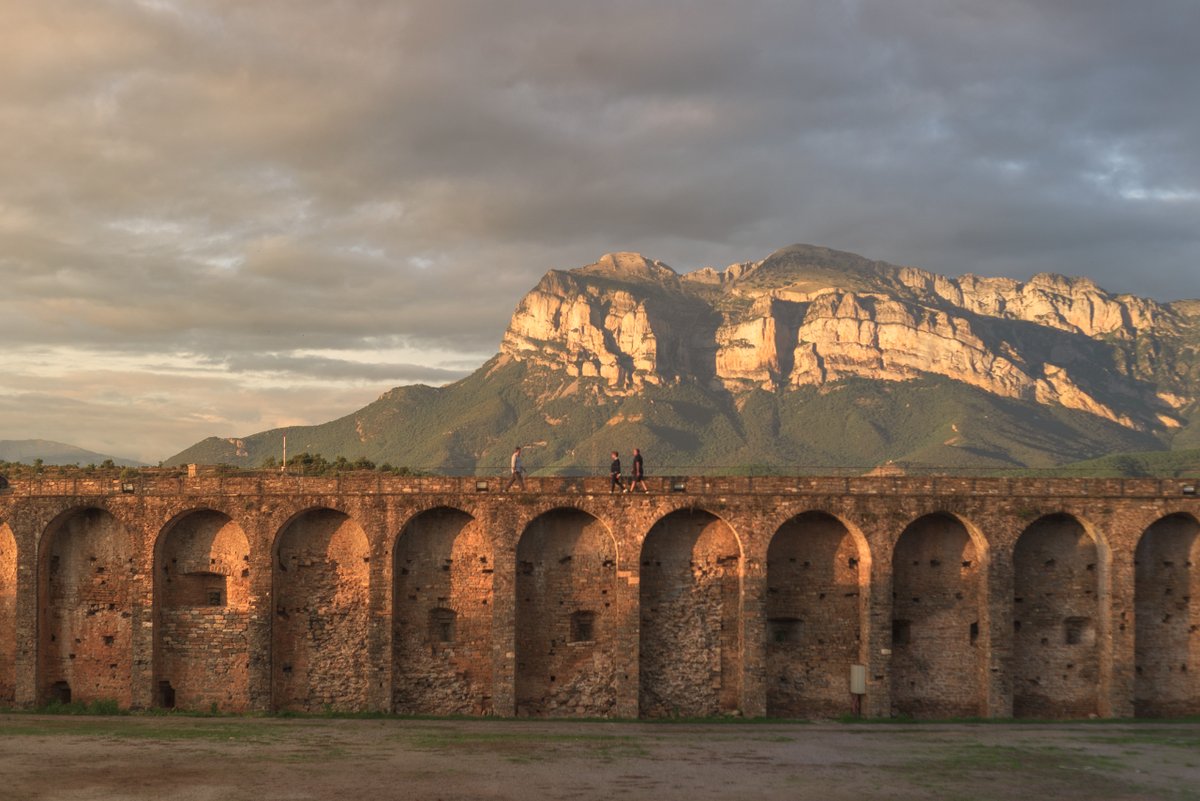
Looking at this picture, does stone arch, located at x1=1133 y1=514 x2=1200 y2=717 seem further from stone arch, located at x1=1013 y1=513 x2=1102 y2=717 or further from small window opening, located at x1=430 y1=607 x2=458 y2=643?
small window opening, located at x1=430 y1=607 x2=458 y2=643

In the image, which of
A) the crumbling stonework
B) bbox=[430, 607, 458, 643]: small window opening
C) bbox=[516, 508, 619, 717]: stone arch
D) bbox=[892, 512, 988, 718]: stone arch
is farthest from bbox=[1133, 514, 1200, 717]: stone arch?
bbox=[430, 607, 458, 643]: small window opening

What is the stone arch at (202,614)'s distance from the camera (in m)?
36.5

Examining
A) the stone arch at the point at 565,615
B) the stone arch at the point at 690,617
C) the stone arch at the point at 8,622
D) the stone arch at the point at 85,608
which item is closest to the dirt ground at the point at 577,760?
the stone arch at the point at 690,617

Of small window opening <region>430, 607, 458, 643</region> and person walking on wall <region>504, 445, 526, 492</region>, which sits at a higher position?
person walking on wall <region>504, 445, 526, 492</region>

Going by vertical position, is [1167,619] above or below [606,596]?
below

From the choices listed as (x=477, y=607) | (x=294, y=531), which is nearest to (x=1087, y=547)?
(x=477, y=607)

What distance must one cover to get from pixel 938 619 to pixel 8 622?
→ 30874 mm

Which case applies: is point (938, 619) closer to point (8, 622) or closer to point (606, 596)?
point (606, 596)

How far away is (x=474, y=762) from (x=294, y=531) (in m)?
13.8

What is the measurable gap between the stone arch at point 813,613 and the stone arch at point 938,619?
1472 millimetres

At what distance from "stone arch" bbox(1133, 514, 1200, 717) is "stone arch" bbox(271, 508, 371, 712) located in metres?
25.6

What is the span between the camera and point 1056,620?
3712 cm

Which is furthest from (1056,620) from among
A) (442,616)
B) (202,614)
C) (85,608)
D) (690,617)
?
(85,608)

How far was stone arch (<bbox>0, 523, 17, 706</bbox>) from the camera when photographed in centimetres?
3688
